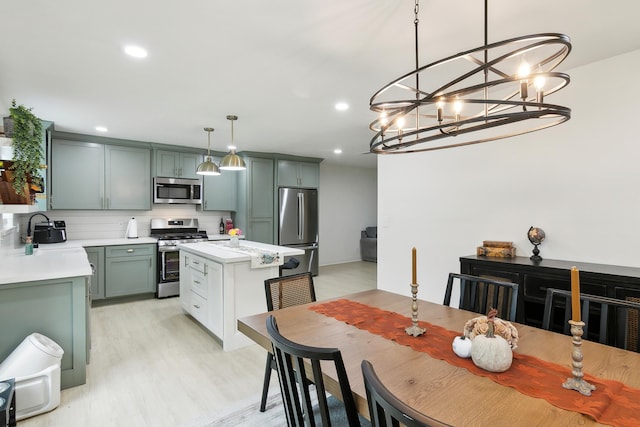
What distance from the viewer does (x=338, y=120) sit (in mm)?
3875

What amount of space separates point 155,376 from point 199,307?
99 centimetres

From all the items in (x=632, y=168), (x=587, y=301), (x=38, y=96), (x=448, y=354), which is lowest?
(x=448, y=354)

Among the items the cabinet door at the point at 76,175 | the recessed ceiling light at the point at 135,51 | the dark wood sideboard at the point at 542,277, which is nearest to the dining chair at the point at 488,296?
the dark wood sideboard at the point at 542,277

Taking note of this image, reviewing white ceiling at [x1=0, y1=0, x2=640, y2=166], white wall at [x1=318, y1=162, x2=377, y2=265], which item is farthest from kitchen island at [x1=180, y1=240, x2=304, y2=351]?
white wall at [x1=318, y1=162, x2=377, y2=265]

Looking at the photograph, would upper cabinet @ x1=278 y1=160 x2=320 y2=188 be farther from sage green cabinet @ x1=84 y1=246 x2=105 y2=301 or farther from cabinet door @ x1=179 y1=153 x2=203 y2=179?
sage green cabinet @ x1=84 y1=246 x2=105 y2=301

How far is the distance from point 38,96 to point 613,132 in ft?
15.7

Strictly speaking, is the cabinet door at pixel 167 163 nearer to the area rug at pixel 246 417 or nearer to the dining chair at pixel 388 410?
the area rug at pixel 246 417

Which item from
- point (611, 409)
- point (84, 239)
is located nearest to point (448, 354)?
point (611, 409)

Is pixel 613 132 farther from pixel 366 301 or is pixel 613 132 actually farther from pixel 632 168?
pixel 366 301

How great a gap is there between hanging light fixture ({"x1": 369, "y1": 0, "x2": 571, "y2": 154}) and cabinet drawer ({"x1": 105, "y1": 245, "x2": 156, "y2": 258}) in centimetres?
380

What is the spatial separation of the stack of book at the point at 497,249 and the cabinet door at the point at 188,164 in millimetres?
4417

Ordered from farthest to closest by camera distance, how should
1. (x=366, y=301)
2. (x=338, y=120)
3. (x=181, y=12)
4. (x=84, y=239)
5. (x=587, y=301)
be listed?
(x=84, y=239) → (x=338, y=120) → (x=366, y=301) → (x=181, y=12) → (x=587, y=301)

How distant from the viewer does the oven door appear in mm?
4789

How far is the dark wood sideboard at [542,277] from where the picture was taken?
217 centimetres
